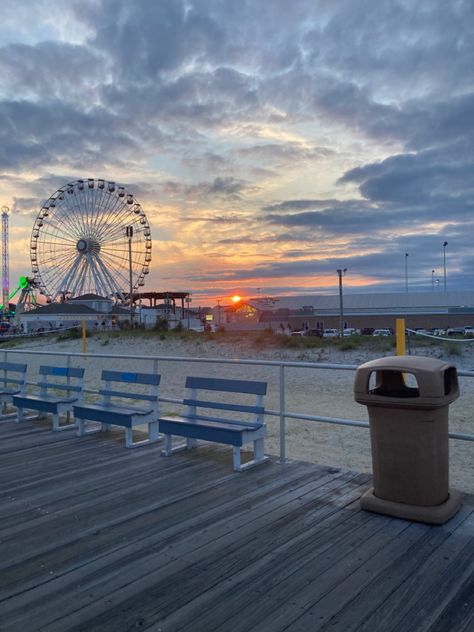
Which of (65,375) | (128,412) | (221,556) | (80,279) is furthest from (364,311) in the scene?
(221,556)

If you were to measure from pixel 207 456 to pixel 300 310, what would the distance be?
64376 mm

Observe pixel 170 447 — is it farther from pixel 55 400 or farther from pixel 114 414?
pixel 55 400

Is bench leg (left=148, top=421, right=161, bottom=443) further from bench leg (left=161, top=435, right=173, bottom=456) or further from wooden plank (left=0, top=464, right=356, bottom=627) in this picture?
wooden plank (left=0, top=464, right=356, bottom=627)

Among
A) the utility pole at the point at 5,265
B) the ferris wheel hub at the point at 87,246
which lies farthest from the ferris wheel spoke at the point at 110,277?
the utility pole at the point at 5,265

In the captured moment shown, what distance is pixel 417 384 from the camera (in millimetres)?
3779

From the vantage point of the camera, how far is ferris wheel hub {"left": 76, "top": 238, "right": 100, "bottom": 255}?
51.3 m

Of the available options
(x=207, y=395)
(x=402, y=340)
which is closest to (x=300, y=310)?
(x=207, y=395)

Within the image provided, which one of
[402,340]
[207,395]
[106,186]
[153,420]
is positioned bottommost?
[207,395]

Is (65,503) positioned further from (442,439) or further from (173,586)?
(442,439)

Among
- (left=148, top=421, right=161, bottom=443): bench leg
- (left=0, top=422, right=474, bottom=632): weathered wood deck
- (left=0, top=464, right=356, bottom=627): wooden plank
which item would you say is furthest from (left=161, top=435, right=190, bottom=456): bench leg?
(left=0, top=464, right=356, bottom=627): wooden plank

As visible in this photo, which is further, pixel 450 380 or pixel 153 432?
pixel 153 432

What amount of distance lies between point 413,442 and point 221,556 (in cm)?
152

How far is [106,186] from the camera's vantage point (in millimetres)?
49594

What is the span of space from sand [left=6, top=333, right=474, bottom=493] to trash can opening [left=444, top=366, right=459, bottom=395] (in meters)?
3.10
